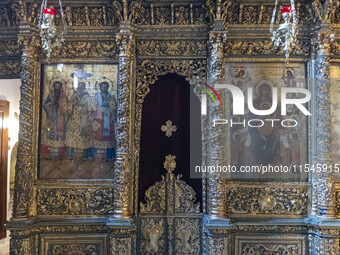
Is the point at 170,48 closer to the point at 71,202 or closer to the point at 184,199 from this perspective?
the point at 184,199

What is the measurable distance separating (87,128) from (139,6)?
1.90 metres

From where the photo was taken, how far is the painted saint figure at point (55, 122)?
4398mm

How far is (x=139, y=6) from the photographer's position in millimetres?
4281

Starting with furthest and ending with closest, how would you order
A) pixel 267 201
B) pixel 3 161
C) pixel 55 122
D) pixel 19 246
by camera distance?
pixel 3 161, pixel 55 122, pixel 267 201, pixel 19 246

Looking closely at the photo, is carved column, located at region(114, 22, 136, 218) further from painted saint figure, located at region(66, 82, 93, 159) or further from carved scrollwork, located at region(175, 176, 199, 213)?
carved scrollwork, located at region(175, 176, 199, 213)

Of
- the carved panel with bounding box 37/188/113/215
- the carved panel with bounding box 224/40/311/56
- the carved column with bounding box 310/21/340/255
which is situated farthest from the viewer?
the carved panel with bounding box 224/40/311/56

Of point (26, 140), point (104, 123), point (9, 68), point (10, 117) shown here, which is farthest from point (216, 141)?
point (10, 117)

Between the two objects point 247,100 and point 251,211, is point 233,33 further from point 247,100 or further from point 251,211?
point 251,211

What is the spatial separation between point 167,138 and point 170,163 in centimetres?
36

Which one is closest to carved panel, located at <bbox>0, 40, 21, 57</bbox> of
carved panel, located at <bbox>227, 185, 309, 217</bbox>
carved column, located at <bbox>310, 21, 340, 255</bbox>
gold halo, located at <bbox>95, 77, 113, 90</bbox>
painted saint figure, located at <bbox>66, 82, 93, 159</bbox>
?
painted saint figure, located at <bbox>66, 82, 93, 159</bbox>

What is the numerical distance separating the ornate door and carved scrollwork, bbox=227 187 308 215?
1.78 feet

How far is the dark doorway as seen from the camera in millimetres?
4387

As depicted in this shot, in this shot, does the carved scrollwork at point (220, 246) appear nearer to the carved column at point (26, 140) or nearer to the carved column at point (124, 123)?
the carved column at point (124, 123)

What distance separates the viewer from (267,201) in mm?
4316
